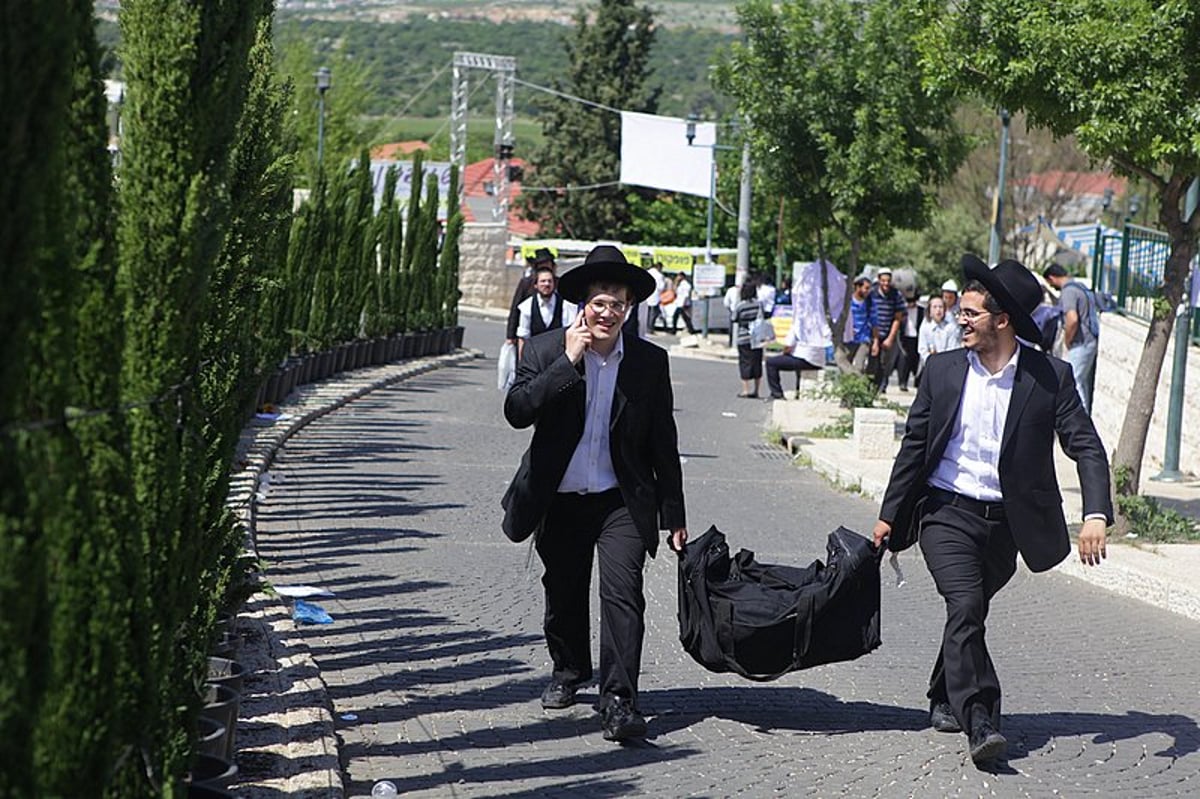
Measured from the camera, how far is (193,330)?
5.86 meters

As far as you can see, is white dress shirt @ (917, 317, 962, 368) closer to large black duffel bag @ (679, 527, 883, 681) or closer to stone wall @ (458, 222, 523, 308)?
large black duffel bag @ (679, 527, 883, 681)

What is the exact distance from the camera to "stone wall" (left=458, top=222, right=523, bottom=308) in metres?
59.3

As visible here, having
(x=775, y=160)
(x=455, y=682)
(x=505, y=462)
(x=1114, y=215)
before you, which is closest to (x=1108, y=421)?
(x=775, y=160)

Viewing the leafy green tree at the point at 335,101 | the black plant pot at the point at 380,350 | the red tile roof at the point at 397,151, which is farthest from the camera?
the red tile roof at the point at 397,151

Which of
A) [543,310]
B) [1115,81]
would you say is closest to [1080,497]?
[1115,81]

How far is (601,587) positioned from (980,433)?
5.73 ft

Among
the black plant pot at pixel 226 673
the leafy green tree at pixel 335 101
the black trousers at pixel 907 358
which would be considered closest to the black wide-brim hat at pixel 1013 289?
the black plant pot at pixel 226 673

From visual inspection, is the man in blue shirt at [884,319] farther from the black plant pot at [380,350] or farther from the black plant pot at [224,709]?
the black plant pot at [224,709]

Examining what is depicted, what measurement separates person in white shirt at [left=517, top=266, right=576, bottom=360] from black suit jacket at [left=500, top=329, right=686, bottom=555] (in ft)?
25.2

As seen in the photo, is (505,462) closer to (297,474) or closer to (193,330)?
(297,474)

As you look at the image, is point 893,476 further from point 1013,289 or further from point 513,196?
point 513,196

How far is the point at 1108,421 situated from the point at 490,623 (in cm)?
1511

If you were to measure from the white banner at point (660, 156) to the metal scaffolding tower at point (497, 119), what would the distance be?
4.33 m

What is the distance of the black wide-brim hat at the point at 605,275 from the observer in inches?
304
